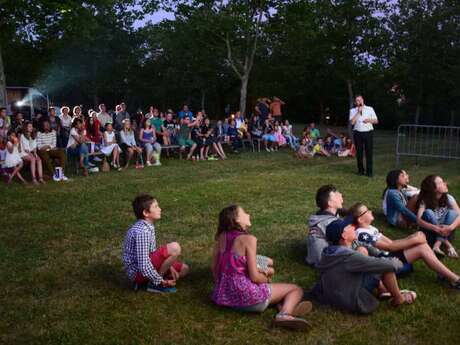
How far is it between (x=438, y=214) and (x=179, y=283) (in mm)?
3208

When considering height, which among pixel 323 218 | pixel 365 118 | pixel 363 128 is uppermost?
pixel 365 118

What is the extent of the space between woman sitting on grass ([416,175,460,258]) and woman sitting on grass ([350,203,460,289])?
1.01 m

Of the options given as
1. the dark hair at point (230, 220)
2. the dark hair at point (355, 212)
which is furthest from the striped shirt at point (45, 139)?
the dark hair at point (355, 212)

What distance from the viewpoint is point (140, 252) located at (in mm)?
4301

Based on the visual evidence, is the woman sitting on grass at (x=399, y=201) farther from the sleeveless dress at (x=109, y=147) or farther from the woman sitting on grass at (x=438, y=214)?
the sleeveless dress at (x=109, y=147)

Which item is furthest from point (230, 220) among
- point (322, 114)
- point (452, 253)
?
point (322, 114)

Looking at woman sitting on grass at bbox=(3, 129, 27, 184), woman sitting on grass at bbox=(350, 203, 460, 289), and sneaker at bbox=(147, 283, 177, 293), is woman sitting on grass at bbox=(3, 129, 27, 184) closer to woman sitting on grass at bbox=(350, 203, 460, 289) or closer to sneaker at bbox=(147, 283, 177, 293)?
sneaker at bbox=(147, 283, 177, 293)

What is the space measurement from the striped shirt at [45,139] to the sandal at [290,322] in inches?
339

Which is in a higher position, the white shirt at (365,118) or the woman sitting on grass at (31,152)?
the white shirt at (365,118)

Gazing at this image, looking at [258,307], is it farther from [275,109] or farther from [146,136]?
[275,109]

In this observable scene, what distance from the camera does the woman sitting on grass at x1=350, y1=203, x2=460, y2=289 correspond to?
14.6ft

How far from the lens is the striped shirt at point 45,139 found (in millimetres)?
10961

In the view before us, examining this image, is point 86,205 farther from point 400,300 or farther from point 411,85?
point 411,85

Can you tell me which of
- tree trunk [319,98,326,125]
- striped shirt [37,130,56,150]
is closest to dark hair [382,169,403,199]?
striped shirt [37,130,56,150]
